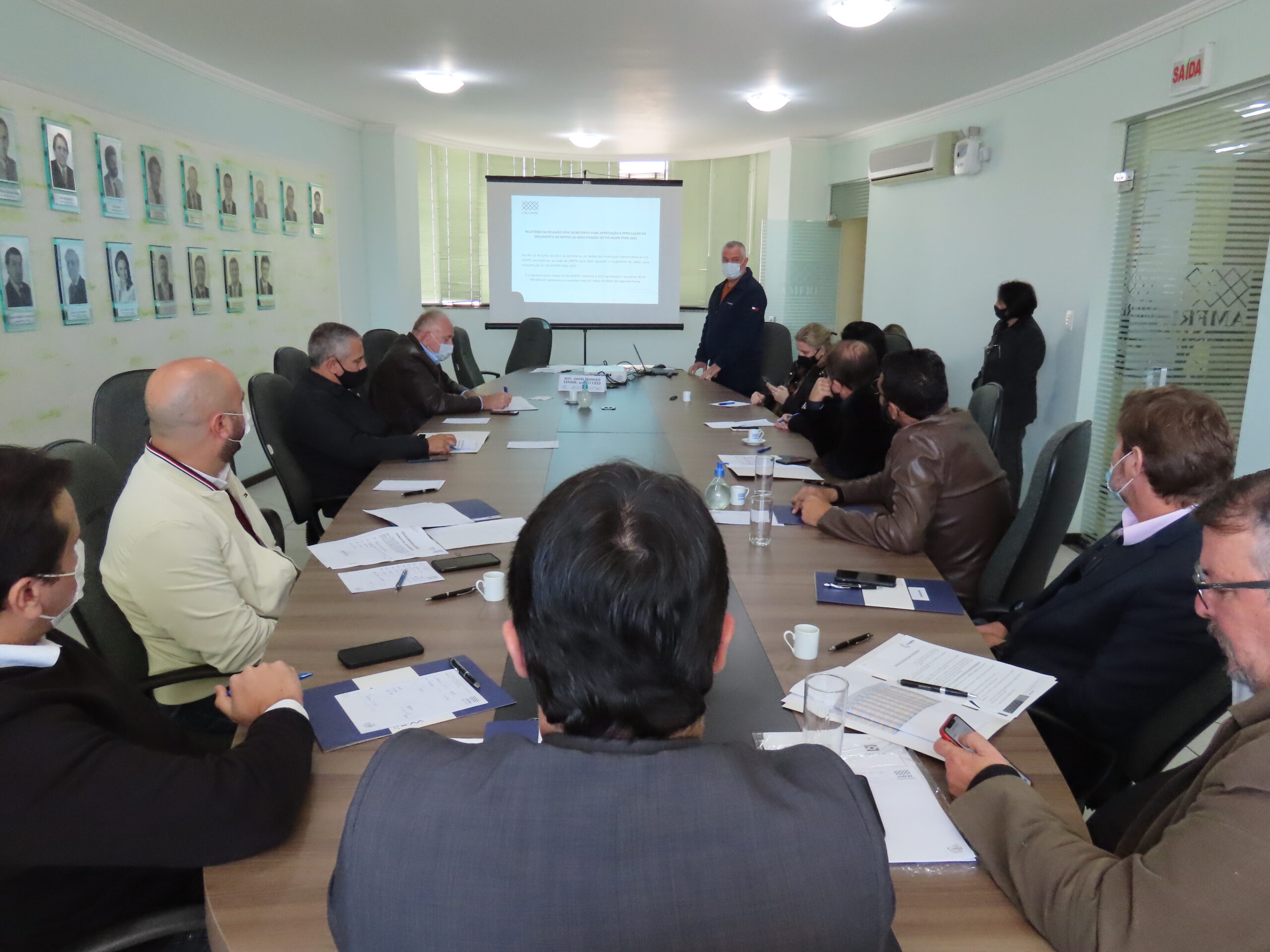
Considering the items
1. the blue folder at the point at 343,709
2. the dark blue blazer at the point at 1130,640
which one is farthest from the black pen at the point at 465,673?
the dark blue blazer at the point at 1130,640

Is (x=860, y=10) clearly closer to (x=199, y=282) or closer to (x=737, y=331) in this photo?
(x=737, y=331)

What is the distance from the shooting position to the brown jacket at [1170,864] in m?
0.85

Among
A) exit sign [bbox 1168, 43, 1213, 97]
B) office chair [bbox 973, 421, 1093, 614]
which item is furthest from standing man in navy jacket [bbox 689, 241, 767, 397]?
office chair [bbox 973, 421, 1093, 614]

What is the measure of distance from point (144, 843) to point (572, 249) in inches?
318

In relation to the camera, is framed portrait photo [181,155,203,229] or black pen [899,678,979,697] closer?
black pen [899,678,979,697]

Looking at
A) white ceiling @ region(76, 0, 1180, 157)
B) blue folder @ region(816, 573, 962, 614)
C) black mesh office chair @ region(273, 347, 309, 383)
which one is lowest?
blue folder @ region(816, 573, 962, 614)

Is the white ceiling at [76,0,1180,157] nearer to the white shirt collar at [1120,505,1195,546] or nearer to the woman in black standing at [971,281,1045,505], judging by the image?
the woman in black standing at [971,281,1045,505]

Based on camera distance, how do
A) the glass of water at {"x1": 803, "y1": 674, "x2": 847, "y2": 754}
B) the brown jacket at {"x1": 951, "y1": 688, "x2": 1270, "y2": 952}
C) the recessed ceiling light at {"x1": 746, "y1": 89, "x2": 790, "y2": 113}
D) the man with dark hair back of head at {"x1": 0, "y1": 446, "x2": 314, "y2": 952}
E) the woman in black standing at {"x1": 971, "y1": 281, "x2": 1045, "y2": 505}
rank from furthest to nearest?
1. the recessed ceiling light at {"x1": 746, "y1": 89, "x2": 790, "y2": 113}
2. the woman in black standing at {"x1": 971, "y1": 281, "x2": 1045, "y2": 505}
3. the glass of water at {"x1": 803, "y1": 674, "x2": 847, "y2": 754}
4. the man with dark hair back of head at {"x1": 0, "y1": 446, "x2": 314, "y2": 952}
5. the brown jacket at {"x1": 951, "y1": 688, "x2": 1270, "y2": 952}

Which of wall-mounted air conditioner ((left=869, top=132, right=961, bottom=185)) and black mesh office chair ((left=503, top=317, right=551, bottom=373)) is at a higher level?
wall-mounted air conditioner ((left=869, top=132, right=961, bottom=185))

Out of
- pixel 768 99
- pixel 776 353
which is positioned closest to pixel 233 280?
pixel 768 99

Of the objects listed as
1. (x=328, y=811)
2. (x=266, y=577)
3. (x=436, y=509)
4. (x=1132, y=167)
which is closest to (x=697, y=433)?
(x=436, y=509)

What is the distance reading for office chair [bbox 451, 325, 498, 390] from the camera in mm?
7062

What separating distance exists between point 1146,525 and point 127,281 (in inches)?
183

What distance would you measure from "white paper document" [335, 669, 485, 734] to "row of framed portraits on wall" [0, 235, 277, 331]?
311 cm
